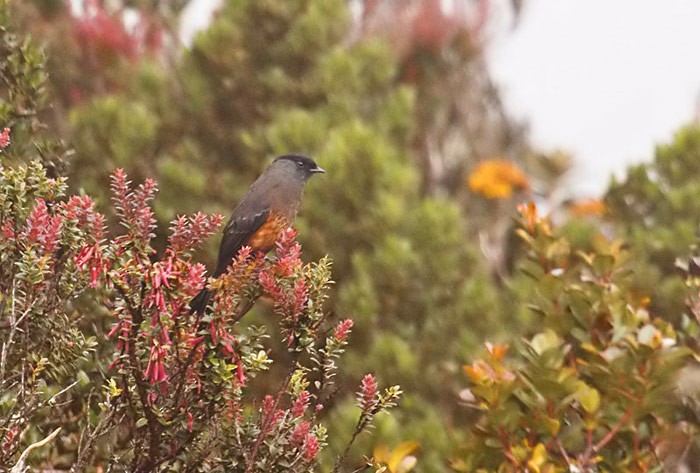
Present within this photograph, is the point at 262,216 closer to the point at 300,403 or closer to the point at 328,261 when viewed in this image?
the point at 328,261

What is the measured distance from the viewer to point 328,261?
10.2ft

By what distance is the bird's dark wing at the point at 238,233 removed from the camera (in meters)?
5.18

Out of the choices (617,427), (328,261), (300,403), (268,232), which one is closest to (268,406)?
(300,403)

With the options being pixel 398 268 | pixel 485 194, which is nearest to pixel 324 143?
pixel 398 268

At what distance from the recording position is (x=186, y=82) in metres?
8.73

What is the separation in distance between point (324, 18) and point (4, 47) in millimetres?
4399

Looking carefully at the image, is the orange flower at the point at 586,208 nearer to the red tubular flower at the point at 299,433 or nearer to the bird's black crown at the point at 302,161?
the bird's black crown at the point at 302,161

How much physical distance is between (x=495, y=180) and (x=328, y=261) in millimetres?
7391

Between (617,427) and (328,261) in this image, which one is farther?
(617,427)

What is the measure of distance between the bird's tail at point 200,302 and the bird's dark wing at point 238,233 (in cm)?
212

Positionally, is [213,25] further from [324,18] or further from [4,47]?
[4,47]

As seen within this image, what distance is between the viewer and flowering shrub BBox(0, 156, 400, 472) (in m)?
2.80

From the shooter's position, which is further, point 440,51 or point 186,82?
point 440,51

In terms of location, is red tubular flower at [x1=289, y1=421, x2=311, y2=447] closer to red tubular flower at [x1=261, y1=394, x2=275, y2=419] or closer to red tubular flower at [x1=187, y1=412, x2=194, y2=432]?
red tubular flower at [x1=261, y1=394, x2=275, y2=419]
